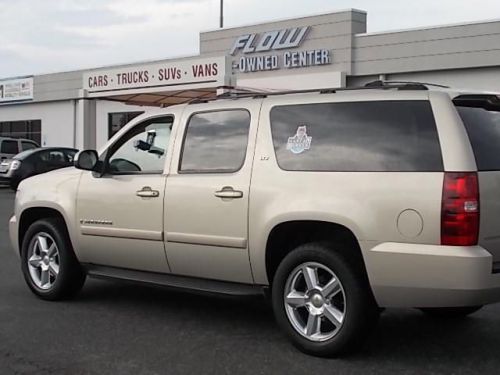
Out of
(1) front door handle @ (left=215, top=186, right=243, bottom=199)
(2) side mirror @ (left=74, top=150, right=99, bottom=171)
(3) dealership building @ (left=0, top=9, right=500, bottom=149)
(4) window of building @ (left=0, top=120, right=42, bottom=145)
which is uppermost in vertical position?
(3) dealership building @ (left=0, top=9, right=500, bottom=149)

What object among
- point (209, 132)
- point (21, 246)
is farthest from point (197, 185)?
point (21, 246)

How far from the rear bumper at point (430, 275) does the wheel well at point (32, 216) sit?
3.44 meters

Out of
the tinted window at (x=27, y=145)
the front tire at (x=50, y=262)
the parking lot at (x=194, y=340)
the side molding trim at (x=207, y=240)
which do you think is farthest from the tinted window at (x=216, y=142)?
the tinted window at (x=27, y=145)

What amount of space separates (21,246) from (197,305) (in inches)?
76.3

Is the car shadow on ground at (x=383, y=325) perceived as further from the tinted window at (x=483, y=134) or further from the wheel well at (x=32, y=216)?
the tinted window at (x=483, y=134)

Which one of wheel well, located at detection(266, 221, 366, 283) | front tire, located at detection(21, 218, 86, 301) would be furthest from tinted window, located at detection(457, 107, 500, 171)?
front tire, located at detection(21, 218, 86, 301)

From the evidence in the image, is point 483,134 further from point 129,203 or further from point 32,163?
point 32,163

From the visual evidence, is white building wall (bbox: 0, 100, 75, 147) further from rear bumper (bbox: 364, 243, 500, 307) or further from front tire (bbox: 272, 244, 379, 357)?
rear bumper (bbox: 364, 243, 500, 307)

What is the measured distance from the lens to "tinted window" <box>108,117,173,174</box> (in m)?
6.11

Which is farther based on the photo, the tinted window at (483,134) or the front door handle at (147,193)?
the front door handle at (147,193)

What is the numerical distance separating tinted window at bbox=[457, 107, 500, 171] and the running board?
1894 mm

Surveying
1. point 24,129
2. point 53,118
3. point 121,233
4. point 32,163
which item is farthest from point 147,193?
point 24,129

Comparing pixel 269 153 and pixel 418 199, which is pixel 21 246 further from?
pixel 418 199

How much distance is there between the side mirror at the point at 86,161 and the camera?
6312mm
